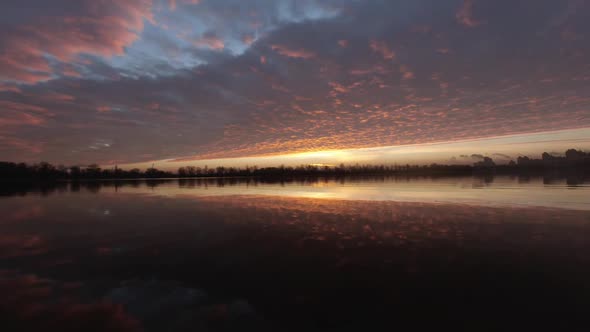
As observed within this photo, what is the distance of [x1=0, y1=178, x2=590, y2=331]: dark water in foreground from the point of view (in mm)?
6105

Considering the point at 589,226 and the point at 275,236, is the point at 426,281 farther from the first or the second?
the point at 589,226

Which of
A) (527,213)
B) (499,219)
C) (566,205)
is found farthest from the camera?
(566,205)

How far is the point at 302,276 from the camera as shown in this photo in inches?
330

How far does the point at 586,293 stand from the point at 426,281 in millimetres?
3791

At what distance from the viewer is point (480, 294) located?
7035 millimetres

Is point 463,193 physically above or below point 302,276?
above

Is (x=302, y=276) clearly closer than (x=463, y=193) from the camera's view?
Yes

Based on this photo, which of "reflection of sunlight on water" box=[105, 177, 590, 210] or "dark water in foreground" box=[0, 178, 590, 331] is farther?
"reflection of sunlight on water" box=[105, 177, 590, 210]

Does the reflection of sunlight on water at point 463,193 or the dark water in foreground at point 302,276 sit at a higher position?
the reflection of sunlight on water at point 463,193

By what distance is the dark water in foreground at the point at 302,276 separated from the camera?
6.11m

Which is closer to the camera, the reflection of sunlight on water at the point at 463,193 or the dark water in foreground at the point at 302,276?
the dark water in foreground at the point at 302,276

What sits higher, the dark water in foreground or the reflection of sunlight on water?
the reflection of sunlight on water

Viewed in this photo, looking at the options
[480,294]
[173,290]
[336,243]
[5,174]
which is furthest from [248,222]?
[5,174]

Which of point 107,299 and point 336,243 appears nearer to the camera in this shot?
point 107,299
